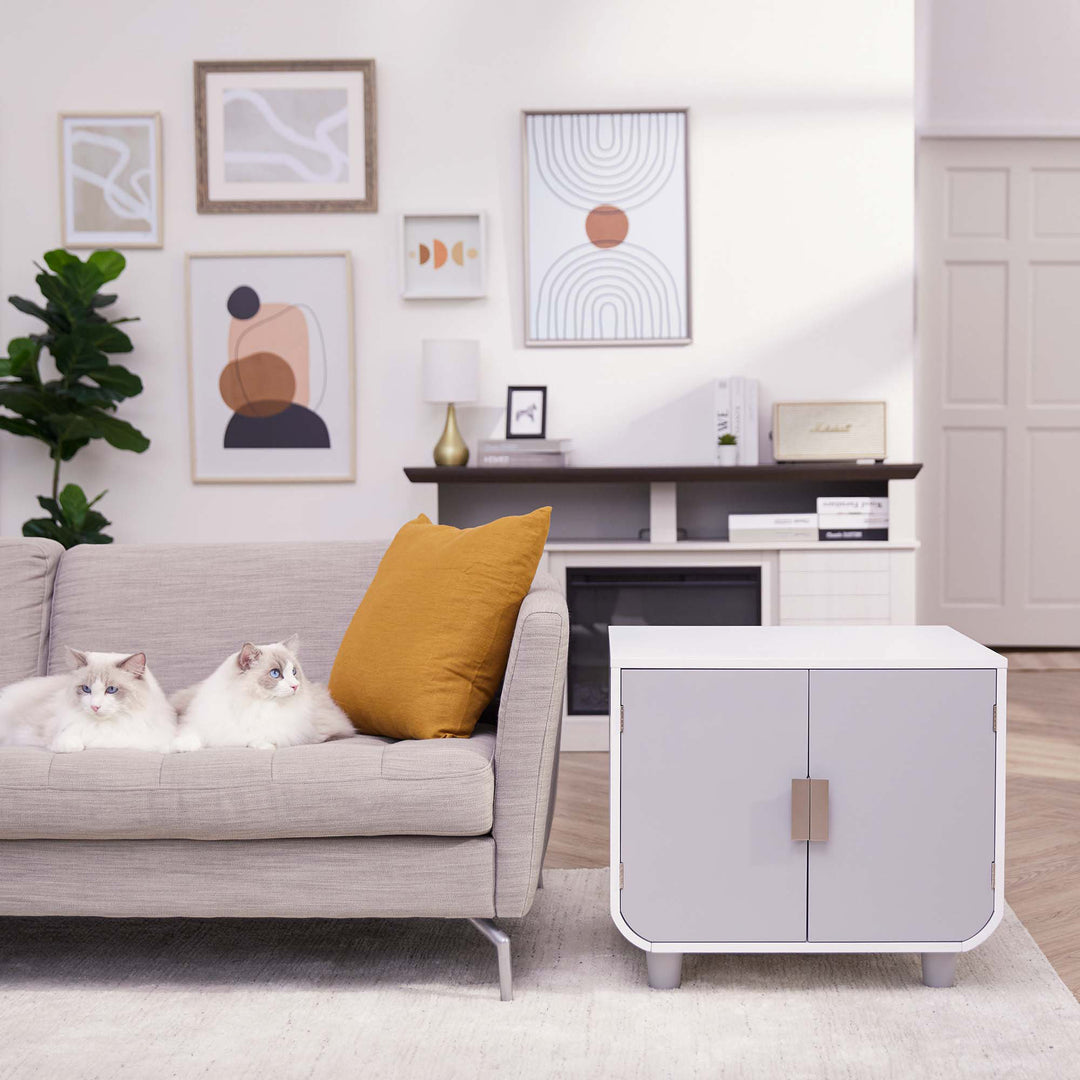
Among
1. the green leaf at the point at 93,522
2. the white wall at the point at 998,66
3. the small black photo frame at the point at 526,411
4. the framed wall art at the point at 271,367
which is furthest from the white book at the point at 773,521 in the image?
the white wall at the point at 998,66

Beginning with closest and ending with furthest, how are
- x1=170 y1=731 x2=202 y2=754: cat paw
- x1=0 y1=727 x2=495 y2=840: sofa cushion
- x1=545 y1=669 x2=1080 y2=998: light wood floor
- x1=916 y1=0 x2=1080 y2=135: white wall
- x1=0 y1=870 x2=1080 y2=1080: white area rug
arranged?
x1=0 y1=870 x2=1080 y2=1080: white area rug, x1=0 y1=727 x2=495 y2=840: sofa cushion, x1=170 y1=731 x2=202 y2=754: cat paw, x1=545 y1=669 x2=1080 y2=998: light wood floor, x1=916 y1=0 x2=1080 y2=135: white wall

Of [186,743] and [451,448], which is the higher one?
[451,448]

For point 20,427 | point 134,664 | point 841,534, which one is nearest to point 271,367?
point 20,427

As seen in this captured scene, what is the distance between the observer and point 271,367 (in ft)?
13.7

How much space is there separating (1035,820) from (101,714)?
2.40 metres

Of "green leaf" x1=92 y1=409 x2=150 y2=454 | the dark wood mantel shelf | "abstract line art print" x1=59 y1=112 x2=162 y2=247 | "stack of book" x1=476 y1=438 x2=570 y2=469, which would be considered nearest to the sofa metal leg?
the dark wood mantel shelf

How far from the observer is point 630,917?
2006 mm

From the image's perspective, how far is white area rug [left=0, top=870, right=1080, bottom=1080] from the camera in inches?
70.3

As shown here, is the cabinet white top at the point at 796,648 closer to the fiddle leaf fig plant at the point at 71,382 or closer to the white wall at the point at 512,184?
the white wall at the point at 512,184

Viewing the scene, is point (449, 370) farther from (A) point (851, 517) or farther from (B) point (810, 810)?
(B) point (810, 810)

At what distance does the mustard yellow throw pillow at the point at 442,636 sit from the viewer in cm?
215

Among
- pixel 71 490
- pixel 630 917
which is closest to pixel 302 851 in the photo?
pixel 630 917

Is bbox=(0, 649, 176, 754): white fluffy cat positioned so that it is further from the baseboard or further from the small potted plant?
the small potted plant

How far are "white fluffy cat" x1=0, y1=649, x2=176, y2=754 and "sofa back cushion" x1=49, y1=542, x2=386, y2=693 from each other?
0.33 meters
